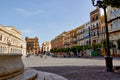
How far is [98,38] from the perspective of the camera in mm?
67062

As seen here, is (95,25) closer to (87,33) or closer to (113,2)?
(87,33)

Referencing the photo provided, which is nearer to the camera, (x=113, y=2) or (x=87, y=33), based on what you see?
(x=113, y=2)

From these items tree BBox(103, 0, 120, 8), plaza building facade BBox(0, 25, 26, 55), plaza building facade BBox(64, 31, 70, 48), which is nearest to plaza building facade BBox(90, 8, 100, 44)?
plaza building facade BBox(0, 25, 26, 55)

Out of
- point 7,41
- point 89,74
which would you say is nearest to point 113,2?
point 89,74

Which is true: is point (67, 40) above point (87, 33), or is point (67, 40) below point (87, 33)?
below

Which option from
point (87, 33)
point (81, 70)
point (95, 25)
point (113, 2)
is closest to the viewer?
point (113, 2)

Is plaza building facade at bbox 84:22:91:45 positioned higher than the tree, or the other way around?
plaza building facade at bbox 84:22:91:45

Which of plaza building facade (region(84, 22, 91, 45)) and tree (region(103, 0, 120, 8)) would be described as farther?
plaza building facade (region(84, 22, 91, 45))

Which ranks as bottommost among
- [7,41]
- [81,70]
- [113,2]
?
[81,70]

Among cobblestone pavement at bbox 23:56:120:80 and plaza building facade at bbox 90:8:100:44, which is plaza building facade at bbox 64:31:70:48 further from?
cobblestone pavement at bbox 23:56:120:80

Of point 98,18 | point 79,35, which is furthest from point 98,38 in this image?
point 79,35

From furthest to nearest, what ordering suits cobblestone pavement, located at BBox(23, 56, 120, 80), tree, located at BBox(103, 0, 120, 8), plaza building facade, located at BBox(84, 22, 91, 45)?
plaza building facade, located at BBox(84, 22, 91, 45) < tree, located at BBox(103, 0, 120, 8) < cobblestone pavement, located at BBox(23, 56, 120, 80)

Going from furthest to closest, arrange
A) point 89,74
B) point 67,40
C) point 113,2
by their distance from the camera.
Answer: point 67,40, point 113,2, point 89,74

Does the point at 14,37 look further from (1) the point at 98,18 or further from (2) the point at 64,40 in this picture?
(2) the point at 64,40
